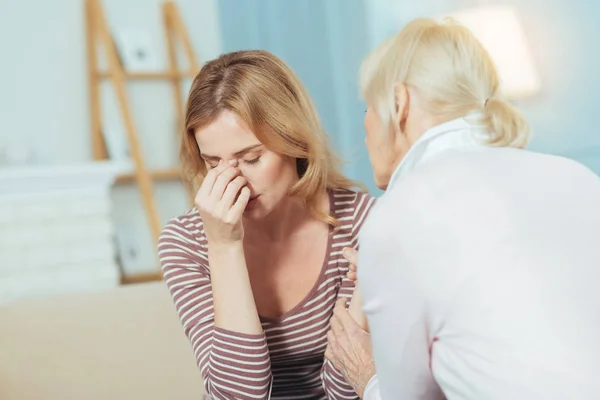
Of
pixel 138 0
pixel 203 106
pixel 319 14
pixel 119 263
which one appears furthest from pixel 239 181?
pixel 138 0

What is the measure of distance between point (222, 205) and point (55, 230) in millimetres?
2577

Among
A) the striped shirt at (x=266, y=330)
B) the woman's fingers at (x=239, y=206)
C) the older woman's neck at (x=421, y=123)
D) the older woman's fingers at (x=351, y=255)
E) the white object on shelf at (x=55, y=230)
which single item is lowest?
the white object on shelf at (x=55, y=230)

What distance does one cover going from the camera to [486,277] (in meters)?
0.83

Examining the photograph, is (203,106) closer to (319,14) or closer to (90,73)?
(319,14)

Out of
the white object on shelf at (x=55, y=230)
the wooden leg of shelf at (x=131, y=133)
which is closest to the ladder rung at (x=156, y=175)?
the wooden leg of shelf at (x=131, y=133)

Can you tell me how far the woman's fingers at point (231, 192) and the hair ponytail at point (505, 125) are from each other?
18.8 inches

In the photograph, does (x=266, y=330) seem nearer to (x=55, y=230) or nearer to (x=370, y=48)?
(x=370, y=48)

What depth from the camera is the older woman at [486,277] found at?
821 millimetres

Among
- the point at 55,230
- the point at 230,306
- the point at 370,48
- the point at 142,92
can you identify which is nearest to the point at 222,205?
the point at 230,306

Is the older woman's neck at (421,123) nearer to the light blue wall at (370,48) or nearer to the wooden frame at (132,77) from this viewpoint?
the light blue wall at (370,48)

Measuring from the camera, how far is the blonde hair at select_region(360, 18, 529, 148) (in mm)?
1031

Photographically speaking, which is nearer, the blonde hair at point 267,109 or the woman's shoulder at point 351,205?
the blonde hair at point 267,109

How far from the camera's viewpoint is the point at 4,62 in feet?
13.0

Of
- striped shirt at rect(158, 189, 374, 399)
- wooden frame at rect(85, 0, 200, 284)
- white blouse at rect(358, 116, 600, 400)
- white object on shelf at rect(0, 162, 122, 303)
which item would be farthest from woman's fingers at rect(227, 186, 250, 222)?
wooden frame at rect(85, 0, 200, 284)
